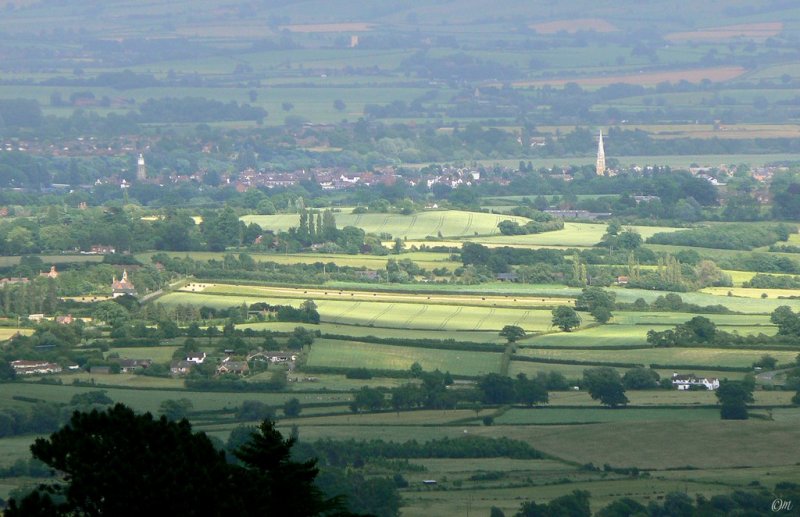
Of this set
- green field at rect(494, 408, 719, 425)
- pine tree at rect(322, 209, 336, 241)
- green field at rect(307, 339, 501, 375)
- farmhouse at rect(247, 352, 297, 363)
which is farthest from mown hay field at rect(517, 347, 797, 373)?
pine tree at rect(322, 209, 336, 241)

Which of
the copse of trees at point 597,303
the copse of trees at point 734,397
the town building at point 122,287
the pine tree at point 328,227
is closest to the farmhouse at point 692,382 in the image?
the copse of trees at point 734,397

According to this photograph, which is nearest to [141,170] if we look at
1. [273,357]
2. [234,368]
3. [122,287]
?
[122,287]

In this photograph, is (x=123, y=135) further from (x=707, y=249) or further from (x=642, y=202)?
(x=707, y=249)

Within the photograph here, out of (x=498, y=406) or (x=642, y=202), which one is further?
(x=642, y=202)

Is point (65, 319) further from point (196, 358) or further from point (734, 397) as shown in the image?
point (734, 397)

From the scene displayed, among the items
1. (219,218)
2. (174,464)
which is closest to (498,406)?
(174,464)

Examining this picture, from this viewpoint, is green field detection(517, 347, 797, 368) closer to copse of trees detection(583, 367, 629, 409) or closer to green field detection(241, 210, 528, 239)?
copse of trees detection(583, 367, 629, 409)
